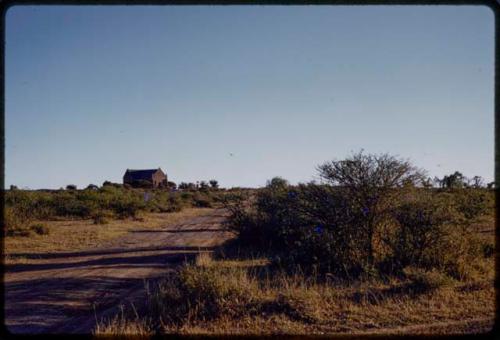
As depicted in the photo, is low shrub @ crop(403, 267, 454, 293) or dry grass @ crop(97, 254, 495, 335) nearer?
dry grass @ crop(97, 254, 495, 335)

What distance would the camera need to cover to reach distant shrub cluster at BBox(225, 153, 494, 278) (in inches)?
350

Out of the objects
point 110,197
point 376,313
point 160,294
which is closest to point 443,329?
point 376,313

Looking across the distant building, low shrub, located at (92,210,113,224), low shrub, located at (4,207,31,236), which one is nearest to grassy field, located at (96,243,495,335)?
low shrub, located at (4,207,31,236)

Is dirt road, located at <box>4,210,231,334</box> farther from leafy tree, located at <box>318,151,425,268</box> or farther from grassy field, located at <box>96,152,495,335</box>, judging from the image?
leafy tree, located at <box>318,151,425,268</box>

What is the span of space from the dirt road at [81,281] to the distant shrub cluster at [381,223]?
3.35 meters

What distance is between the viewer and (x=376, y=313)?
6.34 m

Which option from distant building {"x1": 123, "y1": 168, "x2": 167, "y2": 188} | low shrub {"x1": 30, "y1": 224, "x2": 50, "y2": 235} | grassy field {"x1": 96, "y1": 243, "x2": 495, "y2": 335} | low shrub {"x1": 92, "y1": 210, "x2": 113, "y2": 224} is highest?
distant building {"x1": 123, "y1": 168, "x2": 167, "y2": 188}

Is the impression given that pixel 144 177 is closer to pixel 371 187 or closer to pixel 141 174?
pixel 141 174

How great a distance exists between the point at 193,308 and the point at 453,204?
585 centimetres

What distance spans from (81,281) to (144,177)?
69.2 meters

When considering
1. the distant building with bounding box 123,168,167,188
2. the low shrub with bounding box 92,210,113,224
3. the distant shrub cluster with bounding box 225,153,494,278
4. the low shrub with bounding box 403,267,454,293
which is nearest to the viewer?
the low shrub with bounding box 403,267,454,293

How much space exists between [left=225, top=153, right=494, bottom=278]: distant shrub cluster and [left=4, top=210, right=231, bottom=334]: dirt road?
3.35 m

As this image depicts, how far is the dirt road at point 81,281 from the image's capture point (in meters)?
6.57

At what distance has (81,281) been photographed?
29.2 feet
